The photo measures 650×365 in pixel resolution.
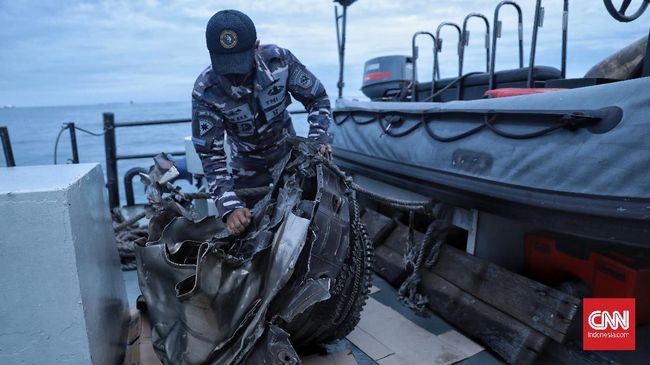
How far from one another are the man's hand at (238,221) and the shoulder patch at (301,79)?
0.83m

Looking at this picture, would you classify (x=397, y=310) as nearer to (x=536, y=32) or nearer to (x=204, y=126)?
(x=204, y=126)

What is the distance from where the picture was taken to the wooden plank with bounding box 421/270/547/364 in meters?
1.69

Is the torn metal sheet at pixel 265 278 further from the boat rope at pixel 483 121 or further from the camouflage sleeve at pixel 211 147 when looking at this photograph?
the boat rope at pixel 483 121

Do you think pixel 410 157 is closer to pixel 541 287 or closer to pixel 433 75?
pixel 541 287

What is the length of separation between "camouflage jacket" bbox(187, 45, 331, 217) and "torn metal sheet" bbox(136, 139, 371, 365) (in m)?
0.32

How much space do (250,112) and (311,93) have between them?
34 cm

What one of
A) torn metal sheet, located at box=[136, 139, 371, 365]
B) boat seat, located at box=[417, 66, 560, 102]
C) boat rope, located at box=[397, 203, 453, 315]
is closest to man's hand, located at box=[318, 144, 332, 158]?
torn metal sheet, located at box=[136, 139, 371, 365]

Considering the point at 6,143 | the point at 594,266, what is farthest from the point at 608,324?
the point at 6,143

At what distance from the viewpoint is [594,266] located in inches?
76.2

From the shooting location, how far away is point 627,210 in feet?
4.40

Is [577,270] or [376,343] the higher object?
[577,270]

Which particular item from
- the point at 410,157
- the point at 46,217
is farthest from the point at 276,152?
the point at 46,217

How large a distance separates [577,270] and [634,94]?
0.96 m

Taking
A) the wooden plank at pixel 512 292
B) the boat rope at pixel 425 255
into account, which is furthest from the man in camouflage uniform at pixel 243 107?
the wooden plank at pixel 512 292
